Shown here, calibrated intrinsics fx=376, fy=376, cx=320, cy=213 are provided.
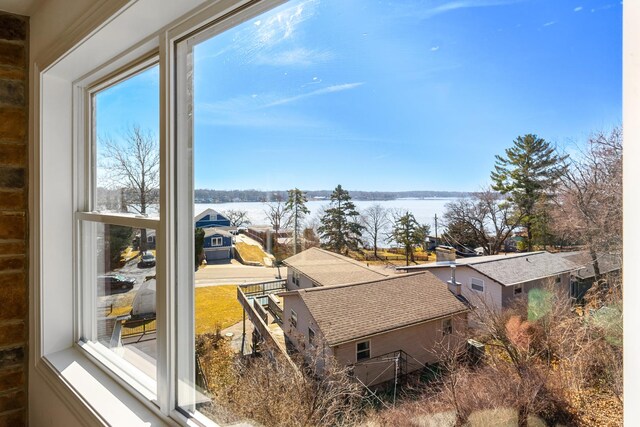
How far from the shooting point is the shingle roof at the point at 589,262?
53 centimetres

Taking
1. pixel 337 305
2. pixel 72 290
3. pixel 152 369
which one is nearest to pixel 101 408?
pixel 152 369

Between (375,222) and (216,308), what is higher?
(375,222)

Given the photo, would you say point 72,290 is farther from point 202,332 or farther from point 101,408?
point 202,332

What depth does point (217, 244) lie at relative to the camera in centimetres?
125

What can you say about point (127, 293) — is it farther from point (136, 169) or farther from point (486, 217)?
point (486, 217)

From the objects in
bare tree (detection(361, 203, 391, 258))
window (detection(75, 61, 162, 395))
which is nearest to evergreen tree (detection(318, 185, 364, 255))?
bare tree (detection(361, 203, 391, 258))

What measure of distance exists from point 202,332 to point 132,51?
45.6 inches

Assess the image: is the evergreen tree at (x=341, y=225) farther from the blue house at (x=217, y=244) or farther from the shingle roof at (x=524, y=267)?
the blue house at (x=217, y=244)

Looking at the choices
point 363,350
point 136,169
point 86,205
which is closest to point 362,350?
point 363,350

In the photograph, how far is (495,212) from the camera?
2.18ft

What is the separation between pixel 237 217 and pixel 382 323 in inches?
22.5

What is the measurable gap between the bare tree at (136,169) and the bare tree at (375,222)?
0.99 m

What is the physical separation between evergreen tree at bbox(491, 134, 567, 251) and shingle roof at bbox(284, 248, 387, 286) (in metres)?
0.32

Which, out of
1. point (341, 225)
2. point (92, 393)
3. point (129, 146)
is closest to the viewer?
point (341, 225)
